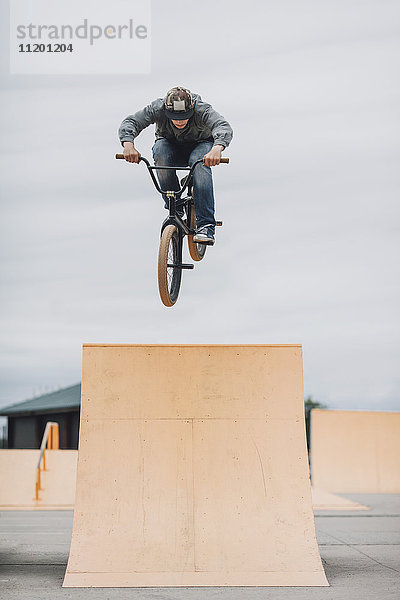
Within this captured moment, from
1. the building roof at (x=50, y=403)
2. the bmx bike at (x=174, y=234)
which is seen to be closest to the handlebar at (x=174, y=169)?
the bmx bike at (x=174, y=234)

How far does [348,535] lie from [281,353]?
135 inches

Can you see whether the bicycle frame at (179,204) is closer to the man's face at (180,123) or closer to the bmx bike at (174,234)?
the bmx bike at (174,234)

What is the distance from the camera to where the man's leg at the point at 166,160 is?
6.03 meters

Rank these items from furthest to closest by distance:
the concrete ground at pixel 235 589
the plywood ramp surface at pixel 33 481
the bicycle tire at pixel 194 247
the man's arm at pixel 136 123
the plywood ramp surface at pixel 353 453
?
the plywood ramp surface at pixel 353 453
the plywood ramp surface at pixel 33 481
the bicycle tire at pixel 194 247
the man's arm at pixel 136 123
the concrete ground at pixel 235 589

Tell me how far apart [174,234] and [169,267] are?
25cm

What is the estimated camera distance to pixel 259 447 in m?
5.97

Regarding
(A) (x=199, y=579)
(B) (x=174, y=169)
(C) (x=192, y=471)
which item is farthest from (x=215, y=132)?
(A) (x=199, y=579)

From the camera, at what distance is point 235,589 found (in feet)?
17.7

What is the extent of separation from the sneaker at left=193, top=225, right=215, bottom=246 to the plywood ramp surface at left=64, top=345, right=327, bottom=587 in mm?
809

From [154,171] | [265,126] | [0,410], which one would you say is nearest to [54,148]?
[265,126]

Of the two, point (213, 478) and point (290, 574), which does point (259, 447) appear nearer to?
point (213, 478)

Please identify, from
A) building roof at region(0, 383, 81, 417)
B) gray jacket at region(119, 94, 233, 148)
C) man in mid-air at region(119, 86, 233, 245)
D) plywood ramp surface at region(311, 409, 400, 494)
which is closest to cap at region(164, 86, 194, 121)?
man in mid-air at region(119, 86, 233, 245)

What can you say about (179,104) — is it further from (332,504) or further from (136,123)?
(332,504)

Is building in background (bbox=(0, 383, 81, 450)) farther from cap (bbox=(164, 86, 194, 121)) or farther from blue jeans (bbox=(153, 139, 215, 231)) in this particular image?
cap (bbox=(164, 86, 194, 121))
